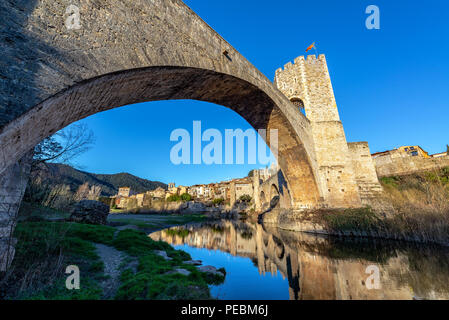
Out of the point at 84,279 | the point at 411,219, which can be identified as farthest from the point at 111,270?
the point at 411,219

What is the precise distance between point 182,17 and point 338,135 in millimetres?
10896

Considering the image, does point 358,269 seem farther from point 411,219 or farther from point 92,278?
point 92,278

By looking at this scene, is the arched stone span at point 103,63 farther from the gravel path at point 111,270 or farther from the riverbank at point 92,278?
the gravel path at point 111,270

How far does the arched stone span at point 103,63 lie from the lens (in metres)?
2.07

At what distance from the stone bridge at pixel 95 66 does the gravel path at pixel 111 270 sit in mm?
1910

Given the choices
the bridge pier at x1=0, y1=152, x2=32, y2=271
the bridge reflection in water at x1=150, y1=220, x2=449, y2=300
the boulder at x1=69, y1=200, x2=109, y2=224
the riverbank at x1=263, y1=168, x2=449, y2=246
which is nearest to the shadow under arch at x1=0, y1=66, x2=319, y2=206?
the bridge pier at x1=0, y1=152, x2=32, y2=271

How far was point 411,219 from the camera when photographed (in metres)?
6.54

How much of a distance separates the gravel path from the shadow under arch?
2527 millimetres

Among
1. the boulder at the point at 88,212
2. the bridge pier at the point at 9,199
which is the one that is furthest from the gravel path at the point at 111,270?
the boulder at the point at 88,212

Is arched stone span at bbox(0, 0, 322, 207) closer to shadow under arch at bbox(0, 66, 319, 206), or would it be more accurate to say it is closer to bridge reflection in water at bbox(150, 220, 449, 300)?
shadow under arch at bbox(0, 66, 319, 206)

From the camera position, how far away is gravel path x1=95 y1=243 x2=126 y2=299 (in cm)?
326

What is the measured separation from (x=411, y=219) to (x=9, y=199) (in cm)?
1089
